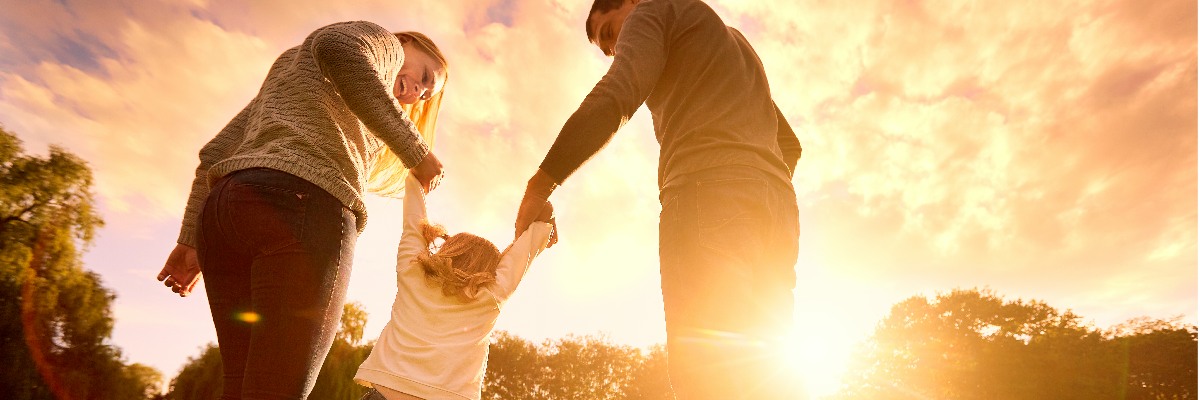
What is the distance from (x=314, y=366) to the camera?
1966mm

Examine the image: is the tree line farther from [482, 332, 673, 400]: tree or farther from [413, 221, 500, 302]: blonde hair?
[413, 221, 500, 302]: blonde hair

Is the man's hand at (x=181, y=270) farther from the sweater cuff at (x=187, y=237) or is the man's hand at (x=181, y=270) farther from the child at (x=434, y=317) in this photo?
the child at (x=434, y=317)

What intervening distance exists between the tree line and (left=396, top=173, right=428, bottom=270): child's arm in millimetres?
17975

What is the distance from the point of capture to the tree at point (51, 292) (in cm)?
1535

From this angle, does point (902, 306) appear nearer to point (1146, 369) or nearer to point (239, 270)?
point (1146, 369)

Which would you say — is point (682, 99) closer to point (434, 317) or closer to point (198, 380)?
point (434, 317)

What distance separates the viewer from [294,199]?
188 centimetres

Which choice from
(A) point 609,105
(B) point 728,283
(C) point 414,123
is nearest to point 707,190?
(B) point 728,283

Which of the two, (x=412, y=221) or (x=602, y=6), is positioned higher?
(x=602, y=6)

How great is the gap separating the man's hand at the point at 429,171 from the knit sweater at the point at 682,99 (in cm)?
54

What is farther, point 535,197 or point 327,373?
point 327,373

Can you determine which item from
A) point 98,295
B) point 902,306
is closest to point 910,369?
point 902,306

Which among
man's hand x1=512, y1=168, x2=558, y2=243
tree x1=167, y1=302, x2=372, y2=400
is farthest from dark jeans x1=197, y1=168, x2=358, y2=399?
tree x1=167, y1=302, x2=372, y2=400

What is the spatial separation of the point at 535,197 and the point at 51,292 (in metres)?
21.3
